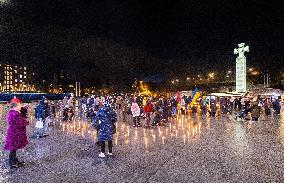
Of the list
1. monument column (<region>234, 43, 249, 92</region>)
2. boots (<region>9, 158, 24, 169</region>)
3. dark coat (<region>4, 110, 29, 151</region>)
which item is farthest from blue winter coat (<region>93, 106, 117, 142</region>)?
monument column (<region>234, 43, 249, 92</region>)

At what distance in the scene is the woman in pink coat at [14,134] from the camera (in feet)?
25.5

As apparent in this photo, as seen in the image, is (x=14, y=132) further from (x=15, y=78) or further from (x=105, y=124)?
(x=15, y=78)

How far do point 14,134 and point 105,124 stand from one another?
98.0 inches

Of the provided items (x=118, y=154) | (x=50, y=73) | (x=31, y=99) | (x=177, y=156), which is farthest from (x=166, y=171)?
(x=50, y=73)

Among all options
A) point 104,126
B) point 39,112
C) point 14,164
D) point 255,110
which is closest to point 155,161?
point 104,126

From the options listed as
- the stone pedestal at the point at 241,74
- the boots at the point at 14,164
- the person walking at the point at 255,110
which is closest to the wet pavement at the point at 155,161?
the boots at the point at 14,164

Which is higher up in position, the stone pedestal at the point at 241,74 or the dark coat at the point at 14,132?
the stone pedestal at the point at 241,74

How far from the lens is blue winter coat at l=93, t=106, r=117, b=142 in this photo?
344 inches

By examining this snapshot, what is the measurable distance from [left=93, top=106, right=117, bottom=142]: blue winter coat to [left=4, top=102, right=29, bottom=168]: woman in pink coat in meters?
Result: 2.06

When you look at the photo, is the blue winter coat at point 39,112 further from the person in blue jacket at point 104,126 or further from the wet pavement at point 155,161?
the person in blue jacket at point 104,126

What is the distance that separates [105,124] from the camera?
8.80 metres

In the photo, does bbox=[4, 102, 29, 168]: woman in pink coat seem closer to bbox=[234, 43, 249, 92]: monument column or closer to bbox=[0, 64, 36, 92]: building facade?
bbox=[234, 43, 249, 92]: monument column

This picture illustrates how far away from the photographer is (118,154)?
911 centimetres

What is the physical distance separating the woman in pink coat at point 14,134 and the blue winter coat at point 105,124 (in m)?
2.06
